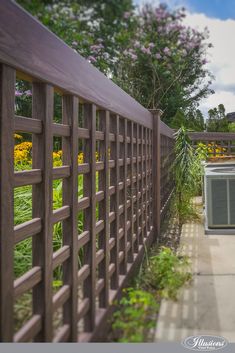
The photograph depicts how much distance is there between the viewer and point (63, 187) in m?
1.30

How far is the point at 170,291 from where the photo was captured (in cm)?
212

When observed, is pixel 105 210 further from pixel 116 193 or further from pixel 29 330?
pixel 29 330

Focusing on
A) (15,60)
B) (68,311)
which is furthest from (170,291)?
(15,60)

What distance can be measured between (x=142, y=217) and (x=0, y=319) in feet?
7.01

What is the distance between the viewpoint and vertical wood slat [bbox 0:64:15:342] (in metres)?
0.83

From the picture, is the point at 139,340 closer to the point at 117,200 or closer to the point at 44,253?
the point at 44,253

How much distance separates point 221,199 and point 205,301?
1.70m

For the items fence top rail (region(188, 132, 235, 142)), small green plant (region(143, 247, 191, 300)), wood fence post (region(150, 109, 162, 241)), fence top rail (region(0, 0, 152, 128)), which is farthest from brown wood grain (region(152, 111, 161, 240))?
fence top rail (region(0, 0, 152, 128))

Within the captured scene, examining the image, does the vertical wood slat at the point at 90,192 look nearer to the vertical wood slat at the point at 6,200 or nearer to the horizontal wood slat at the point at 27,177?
the horizontal wood slat at the point at 27,177

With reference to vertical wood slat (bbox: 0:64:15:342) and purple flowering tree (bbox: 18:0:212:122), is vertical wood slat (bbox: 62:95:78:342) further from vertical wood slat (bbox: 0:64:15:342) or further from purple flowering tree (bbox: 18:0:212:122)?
vertical wood slat (bbox: 0:64:15:342)

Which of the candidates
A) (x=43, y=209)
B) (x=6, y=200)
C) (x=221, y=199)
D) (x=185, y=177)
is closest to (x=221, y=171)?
(x=221, y=199)

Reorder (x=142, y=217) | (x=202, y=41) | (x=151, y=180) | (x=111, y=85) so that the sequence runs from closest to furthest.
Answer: (x=202, y=41) → (x=111, y=85) → (x=142, y=217) → (x=151, y=180)

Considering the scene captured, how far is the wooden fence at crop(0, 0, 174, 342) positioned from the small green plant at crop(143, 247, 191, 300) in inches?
6.2

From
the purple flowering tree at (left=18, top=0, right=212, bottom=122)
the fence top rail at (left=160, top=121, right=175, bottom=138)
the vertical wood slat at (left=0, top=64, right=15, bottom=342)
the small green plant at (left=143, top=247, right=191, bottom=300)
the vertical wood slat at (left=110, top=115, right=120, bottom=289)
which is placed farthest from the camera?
the fence top rail at (left=160, top=121, right=175, bottom=138)
